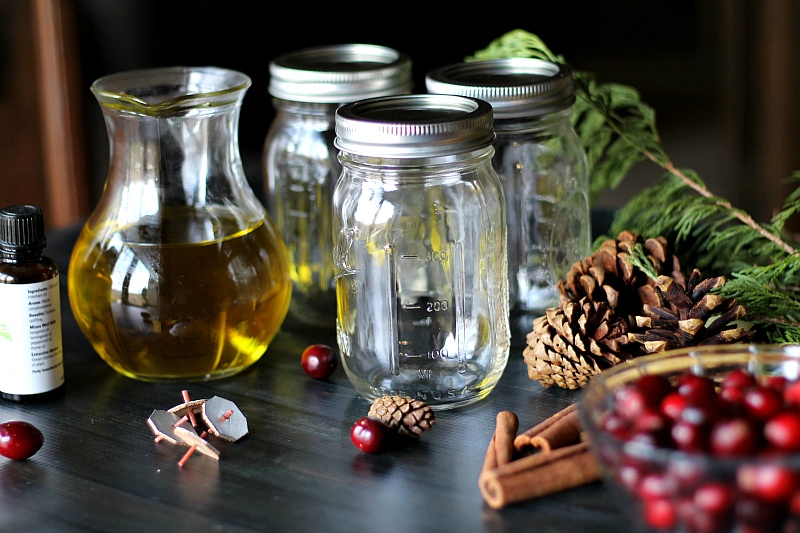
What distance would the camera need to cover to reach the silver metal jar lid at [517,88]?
97cm

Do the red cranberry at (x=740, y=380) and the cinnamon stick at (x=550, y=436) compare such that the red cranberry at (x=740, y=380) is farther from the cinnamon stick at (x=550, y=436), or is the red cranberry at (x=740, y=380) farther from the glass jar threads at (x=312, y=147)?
the glass jar threads at (x=312, y=147)

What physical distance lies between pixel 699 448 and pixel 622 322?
12.6 inches

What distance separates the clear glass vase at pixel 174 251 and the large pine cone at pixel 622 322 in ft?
0.96

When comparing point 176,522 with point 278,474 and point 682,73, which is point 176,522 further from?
point 682,73

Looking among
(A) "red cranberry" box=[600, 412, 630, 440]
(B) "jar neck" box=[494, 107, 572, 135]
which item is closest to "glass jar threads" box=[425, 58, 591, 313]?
(B) "jar neck" box=[494, 107, 572, 135]

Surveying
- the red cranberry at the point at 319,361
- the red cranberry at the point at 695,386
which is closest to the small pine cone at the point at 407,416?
the red cranberry at the point at 319,361

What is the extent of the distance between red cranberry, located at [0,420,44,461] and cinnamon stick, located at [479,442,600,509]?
0.38m

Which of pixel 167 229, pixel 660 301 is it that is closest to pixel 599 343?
pixel 660 301

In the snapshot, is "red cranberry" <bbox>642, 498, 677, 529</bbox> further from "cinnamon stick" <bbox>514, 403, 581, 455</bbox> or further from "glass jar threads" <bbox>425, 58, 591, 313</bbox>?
"glass jar threads" <bbox>425, 58, 591, 313</bbox>

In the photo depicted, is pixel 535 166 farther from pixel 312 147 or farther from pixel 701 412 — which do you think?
pixel 701 412

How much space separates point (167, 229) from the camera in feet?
3.08

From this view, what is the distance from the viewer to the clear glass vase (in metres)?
0.93

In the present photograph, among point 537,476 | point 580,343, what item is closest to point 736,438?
point 537,476

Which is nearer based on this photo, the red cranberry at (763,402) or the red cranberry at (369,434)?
the red cranberry at (763,402)
